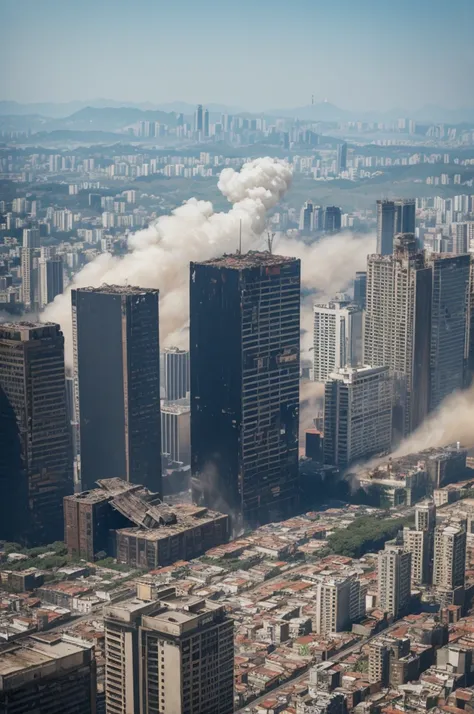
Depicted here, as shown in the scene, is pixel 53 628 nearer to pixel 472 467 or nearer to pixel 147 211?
pixel 472 467

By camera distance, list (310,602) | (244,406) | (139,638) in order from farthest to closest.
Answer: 1. (244,406)
2. (310,602)
3. (139,638)

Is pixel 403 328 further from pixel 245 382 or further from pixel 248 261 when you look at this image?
pixel 245 382

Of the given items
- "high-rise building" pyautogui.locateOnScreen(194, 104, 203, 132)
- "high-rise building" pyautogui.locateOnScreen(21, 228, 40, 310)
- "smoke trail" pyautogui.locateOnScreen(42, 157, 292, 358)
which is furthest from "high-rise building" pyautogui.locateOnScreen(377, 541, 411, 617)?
"high-rise building" pyautogui.locateOnScreen(194, 104, 203, 132)

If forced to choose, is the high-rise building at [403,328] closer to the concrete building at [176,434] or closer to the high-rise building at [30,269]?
the concrete building at [176,434]

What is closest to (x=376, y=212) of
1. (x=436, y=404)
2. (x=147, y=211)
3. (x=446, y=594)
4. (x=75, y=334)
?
(x=147, y=211)

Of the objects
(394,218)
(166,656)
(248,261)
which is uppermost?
(248,261)

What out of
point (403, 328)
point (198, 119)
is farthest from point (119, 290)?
point (198, 119)

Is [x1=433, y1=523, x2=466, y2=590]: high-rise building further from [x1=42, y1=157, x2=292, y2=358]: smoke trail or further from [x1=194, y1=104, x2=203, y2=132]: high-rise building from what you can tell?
[x1=194, y1=104, x2=203, y2=132]: high-rise building

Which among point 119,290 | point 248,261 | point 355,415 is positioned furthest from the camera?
point 355,415
